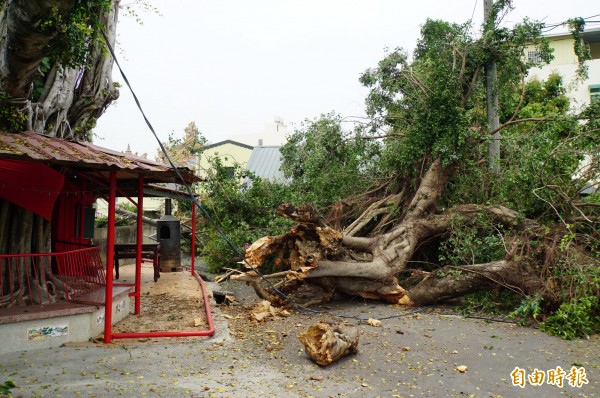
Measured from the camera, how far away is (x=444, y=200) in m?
10.7

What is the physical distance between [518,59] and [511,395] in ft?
26.7

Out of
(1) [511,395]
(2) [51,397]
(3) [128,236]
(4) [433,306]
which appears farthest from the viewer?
(3) [128,236]

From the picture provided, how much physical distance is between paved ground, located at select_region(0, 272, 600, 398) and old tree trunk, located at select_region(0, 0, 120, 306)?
199 cm

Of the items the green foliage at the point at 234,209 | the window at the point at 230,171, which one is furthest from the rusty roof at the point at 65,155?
the window at the point at 230,171

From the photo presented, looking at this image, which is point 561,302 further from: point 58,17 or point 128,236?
point 128,236

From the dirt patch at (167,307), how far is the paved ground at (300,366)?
0.54 m

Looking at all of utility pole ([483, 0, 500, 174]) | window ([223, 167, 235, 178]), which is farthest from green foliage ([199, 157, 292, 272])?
utility pole ([483, 0, 500, 174])

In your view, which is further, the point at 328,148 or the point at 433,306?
the point at 328,148

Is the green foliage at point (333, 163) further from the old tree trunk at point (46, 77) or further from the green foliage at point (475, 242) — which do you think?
the old tree trunk at point (46, 77)

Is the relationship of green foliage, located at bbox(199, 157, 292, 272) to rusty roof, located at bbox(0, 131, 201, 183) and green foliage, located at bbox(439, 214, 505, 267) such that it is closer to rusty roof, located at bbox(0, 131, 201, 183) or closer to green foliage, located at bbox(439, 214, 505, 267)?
green foliage, located at bbox(439, 214, 505, 267)

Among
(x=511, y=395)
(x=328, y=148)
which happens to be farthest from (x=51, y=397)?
(x=328, y=148)

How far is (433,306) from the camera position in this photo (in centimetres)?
853

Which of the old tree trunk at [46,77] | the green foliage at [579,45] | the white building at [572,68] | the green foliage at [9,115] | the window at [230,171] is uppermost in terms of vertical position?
the white building at [572,68]

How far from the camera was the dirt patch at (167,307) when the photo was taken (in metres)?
6.57
